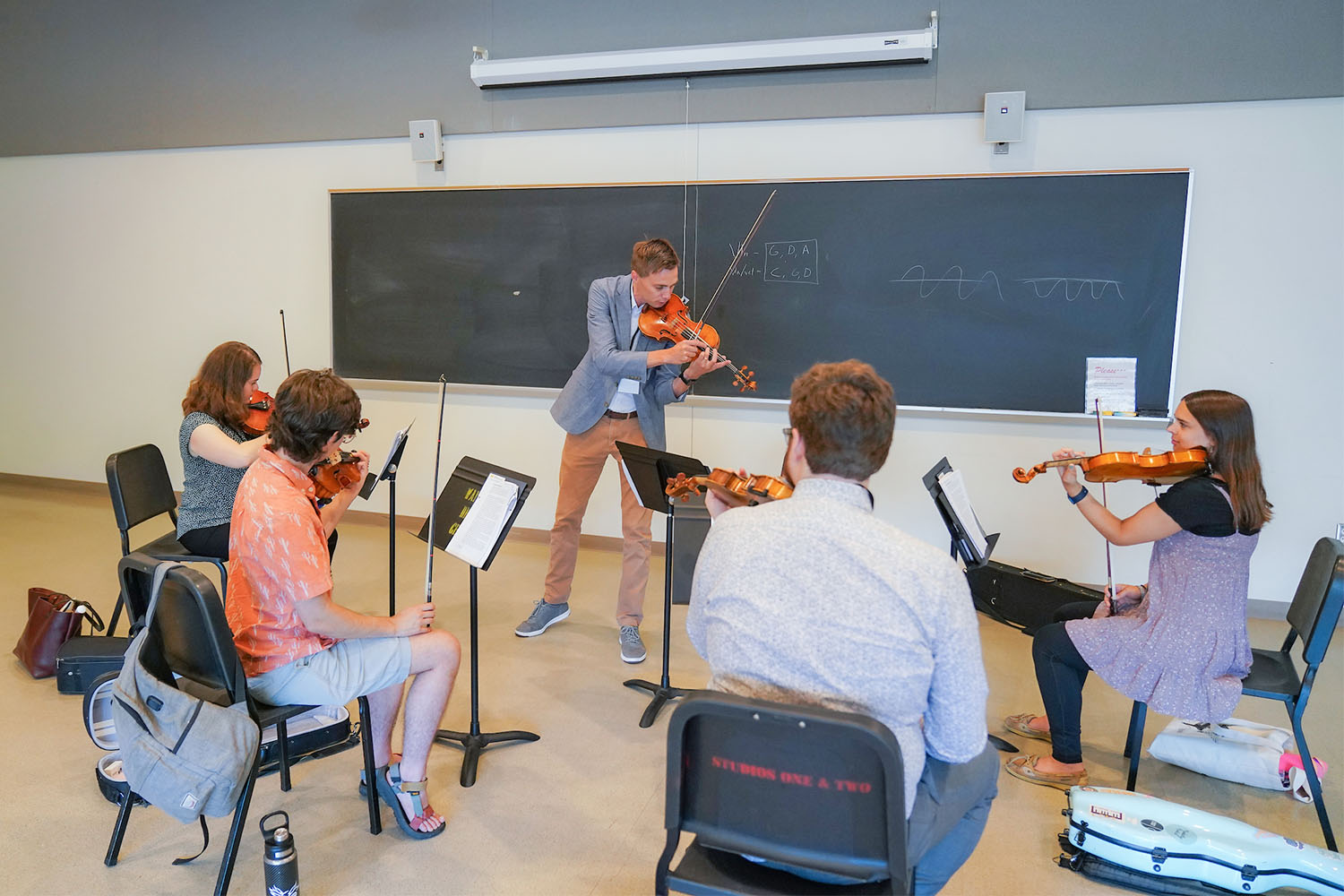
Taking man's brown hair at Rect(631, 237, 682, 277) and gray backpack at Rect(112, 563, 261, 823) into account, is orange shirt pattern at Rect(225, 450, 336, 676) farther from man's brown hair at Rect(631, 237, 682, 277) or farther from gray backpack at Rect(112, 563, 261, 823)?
man's brown hair at Rect(631, 237, 682, 277)

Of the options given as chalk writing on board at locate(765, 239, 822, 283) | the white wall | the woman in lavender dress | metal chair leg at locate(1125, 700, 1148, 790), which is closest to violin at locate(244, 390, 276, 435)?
the white wall

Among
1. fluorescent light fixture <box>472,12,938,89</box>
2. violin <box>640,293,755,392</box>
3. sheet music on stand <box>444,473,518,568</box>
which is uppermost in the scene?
fluorescent light fixture <box>472,12,938,89</box>

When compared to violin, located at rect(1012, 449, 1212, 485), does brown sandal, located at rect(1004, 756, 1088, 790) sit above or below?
below

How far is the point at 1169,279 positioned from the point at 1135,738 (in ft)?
7.47

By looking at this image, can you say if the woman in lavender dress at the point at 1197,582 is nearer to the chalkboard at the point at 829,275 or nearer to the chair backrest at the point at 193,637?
the chalkboard at the point at 829,275

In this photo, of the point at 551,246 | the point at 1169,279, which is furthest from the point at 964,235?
the point at 551,246

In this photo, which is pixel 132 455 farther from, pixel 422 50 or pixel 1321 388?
pixel 1321 388

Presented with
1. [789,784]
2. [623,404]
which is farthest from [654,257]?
[789,784]

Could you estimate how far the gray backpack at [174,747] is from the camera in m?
1.96

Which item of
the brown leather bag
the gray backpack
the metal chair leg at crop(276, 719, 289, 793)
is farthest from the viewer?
the brown leather bag

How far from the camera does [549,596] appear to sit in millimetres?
3951

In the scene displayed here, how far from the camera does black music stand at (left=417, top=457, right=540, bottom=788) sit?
8.43 feet

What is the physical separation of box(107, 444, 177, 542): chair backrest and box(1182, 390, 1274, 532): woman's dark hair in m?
3.38

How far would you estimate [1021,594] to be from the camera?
371 centimetres
